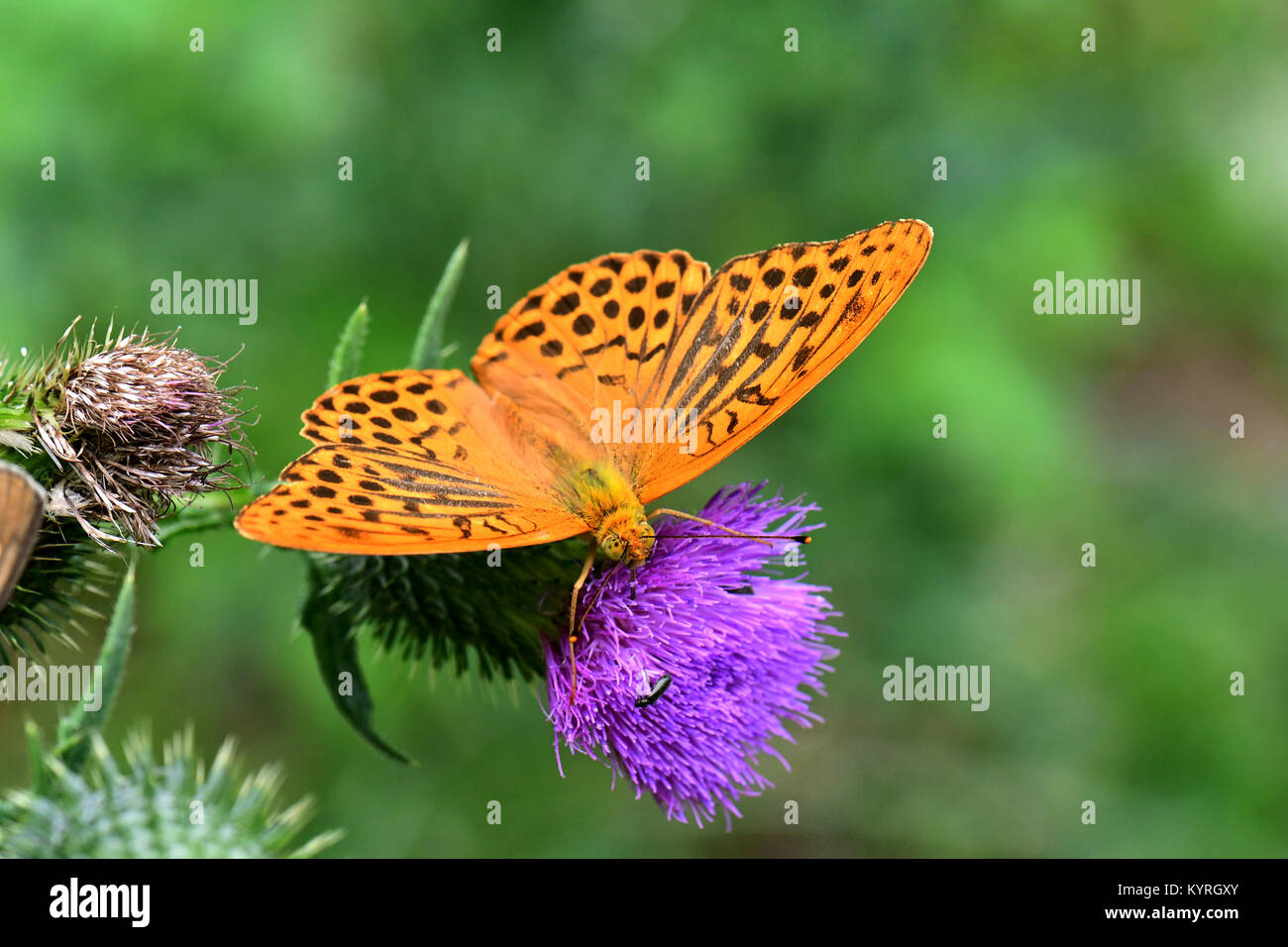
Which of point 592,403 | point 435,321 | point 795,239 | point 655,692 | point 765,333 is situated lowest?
point 655,692

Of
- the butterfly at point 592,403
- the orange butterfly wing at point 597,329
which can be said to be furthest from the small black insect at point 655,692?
the orange butterfly wing at point 597,329

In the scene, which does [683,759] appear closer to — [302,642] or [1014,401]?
[302,642]

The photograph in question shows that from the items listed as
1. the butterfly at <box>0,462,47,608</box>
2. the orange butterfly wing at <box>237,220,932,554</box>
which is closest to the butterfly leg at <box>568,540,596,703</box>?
the orange butterfly wing at <box>237,220,932,554</box>

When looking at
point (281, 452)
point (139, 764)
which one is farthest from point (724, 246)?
point (139, 764)

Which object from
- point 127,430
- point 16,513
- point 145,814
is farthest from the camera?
point 145,814

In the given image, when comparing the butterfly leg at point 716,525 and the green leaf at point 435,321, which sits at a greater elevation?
the green leaf at point 435,321

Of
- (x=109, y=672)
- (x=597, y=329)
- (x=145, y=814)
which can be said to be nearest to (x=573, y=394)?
(x=597, y=329)

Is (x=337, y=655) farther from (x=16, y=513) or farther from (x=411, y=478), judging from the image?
(x=16, y=513)

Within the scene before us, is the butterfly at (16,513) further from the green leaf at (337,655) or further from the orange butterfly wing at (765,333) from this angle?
the orange butterfly wing at (765,333)
